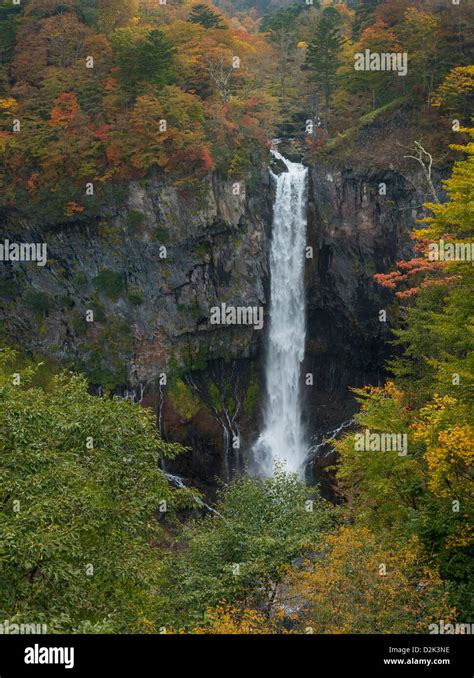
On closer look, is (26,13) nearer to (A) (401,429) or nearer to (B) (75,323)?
(B) (75,323)

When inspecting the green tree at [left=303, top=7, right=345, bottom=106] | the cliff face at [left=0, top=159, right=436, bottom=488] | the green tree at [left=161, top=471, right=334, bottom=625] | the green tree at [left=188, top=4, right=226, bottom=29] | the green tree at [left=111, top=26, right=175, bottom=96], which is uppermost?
the green tree at [left=188, top=4, right=226, bottom=29]

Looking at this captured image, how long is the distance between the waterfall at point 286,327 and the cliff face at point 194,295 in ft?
1.75

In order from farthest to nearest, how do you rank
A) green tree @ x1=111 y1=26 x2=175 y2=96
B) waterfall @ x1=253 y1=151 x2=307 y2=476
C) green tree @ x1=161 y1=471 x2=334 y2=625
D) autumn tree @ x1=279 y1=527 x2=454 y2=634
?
waterfall @ x1=253 y1=151 x2=307 y2=476 < green tree @ x1=111 y1=26 x2=175 y2=96 < green tree @ x1=161 y1=471 x2=334 y2=625 < autumn tree @ x1=279 y1=527 x2=454 y2=634

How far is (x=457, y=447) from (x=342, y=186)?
23.7 meters

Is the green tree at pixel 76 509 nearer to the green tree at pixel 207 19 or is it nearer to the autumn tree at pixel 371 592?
the autumn tree at pixel 371 592

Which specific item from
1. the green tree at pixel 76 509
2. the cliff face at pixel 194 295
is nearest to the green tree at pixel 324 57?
the cliff face at pixel 194 295

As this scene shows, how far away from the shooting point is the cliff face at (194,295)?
36.0m

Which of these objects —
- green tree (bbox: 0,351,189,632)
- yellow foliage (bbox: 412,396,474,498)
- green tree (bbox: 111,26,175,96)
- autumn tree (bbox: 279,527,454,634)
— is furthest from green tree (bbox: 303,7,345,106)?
autumn tree (bbox: 279,527,454,634)

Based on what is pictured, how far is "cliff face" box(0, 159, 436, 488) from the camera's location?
118 ft

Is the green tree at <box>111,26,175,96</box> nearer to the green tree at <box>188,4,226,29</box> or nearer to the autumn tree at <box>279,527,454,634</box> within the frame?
the green tree at <box>188,4,226,29</box>

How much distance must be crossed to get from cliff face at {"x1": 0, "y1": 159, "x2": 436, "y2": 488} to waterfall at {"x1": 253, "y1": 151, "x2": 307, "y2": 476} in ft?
1.75

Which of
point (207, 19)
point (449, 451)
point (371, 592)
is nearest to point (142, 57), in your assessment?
point (207, 19)

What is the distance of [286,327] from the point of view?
37844 mm
